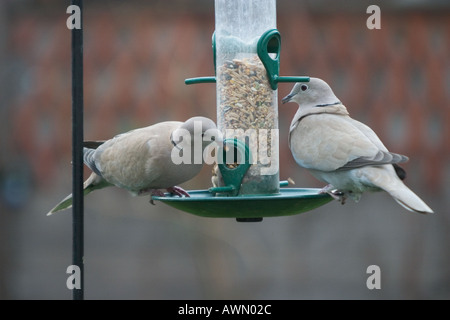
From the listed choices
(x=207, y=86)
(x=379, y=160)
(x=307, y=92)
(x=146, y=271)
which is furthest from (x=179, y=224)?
(x=379, y=160)

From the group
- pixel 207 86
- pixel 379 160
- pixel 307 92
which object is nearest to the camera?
pixel 379 160

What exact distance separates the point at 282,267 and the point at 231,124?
3.39m

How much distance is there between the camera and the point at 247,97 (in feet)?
13.4

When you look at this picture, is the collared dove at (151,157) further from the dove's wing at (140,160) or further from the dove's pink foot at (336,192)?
the dove's pink foot at (336,192)

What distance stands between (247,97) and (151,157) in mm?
650

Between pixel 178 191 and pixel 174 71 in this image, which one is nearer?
pixel 178 191

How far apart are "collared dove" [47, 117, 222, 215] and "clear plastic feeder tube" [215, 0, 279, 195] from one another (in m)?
0.27

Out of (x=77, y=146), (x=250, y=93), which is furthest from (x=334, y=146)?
(x=77, y=146)

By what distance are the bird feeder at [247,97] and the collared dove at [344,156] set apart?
157 mm

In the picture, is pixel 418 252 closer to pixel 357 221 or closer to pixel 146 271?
pixel 357 221

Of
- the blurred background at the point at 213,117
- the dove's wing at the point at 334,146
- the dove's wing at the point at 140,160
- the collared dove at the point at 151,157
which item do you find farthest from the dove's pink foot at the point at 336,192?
the blurred background at the point at 213,117

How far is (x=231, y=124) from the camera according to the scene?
4.08 m

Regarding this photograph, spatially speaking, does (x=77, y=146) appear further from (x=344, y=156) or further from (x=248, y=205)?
(x=344, y=156)

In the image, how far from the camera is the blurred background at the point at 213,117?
6.82 m
